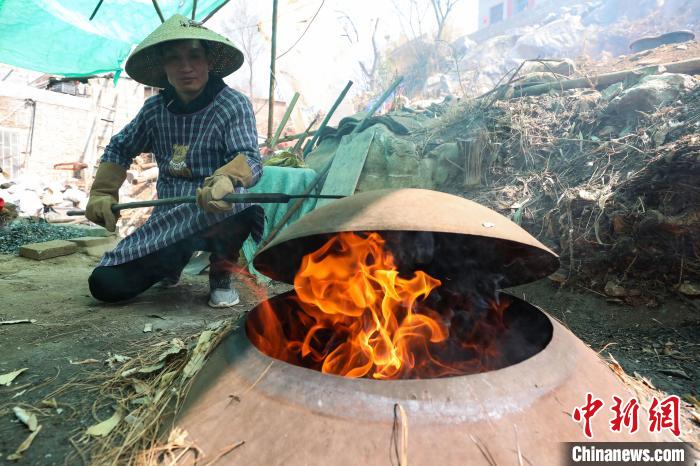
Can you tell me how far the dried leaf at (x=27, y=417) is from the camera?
157 cm

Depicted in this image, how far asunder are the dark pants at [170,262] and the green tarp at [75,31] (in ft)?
14.3

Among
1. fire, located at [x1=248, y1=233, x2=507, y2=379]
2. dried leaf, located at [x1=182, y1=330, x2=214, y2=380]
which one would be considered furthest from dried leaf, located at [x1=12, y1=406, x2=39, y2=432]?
fire, located at [x1=248, y1=233, x2=507, y2=379]

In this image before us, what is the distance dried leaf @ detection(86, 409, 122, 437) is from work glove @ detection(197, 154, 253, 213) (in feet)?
3.92

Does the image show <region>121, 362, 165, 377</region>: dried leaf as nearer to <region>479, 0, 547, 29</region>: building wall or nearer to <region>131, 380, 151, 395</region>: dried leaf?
<region>131, 380, 151, 395</region>: dried leaf

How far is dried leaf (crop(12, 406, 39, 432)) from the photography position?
1568 mm

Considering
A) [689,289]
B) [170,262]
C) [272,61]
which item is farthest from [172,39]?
[272,61]

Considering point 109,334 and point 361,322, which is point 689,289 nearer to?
point 361,322

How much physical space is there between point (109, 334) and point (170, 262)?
0.82 metres

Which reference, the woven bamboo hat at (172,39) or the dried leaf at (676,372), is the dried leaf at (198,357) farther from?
the dried leaf at (676,372)

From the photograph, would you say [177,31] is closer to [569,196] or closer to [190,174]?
[190,174]

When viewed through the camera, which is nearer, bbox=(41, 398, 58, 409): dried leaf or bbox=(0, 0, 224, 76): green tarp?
bbox=(41, 398, 58, 409): dried leaf

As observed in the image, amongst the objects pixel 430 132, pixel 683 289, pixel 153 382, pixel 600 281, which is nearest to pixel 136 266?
pixel 153 382

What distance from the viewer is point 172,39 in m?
2.56

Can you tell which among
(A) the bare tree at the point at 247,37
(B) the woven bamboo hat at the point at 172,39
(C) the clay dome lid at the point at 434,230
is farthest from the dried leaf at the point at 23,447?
(A) the bare tree at the point at 247,37
